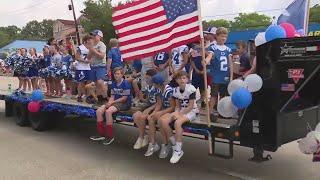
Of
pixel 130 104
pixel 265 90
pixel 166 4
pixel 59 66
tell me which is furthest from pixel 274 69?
pixel 59 66

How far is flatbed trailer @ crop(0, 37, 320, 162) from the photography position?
5.20 metres

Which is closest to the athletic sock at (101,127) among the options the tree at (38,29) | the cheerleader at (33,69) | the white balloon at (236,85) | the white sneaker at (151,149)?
the white sneaker at (151,149)

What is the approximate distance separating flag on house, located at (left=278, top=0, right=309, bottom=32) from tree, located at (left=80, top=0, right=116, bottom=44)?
150 feet

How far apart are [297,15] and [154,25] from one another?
2206mm

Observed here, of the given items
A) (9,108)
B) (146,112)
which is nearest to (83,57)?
(146,112)

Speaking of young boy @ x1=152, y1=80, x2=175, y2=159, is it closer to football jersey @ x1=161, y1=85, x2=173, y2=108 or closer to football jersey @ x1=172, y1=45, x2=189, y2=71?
football jersey @ x1=161, y1=85, x2=173, y2=108

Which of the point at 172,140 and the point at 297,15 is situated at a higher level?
the point at 297,15

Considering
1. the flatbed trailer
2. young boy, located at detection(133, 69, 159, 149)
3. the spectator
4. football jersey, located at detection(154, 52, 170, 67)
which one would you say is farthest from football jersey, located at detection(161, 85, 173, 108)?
the spectator

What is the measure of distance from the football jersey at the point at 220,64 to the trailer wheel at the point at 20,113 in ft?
16.0

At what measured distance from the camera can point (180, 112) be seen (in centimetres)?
636

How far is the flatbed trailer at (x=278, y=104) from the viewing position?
17.1 ft

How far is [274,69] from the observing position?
17.5 feet

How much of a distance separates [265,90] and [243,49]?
10.7 feet

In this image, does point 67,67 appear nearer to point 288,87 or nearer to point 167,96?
point 167,96
